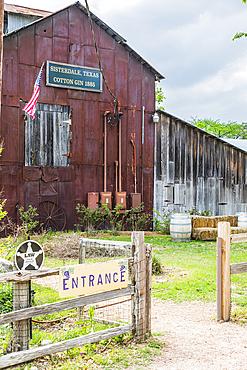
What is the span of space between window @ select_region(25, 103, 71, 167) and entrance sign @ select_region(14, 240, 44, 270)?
9.91 m

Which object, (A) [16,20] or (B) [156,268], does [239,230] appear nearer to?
(B) [156,268]

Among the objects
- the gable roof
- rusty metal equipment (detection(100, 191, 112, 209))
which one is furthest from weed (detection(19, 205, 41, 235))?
the gable roof

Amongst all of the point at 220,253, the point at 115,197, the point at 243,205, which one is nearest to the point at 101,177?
the point at 115,197

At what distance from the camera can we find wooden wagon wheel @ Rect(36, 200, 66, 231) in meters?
13.6

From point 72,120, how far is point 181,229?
19.2 ft

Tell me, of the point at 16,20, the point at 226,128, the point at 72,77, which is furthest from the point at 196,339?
the point at 226,128

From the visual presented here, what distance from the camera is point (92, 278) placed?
404 cm

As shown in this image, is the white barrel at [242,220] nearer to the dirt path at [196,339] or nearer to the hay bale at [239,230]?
the hay bale at [239,230]

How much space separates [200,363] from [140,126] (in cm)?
1253

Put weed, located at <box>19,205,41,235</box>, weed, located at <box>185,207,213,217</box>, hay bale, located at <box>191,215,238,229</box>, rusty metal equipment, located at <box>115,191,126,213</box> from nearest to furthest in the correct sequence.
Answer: weed, located at <box>19,205,41,235</box>, hay bale, located at <box>191,215,238,229</box>, rusty metal equipment, located at <box>115,191,126,213</box>, weed, located at <box>185,207,213,217</box>

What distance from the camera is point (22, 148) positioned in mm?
13078

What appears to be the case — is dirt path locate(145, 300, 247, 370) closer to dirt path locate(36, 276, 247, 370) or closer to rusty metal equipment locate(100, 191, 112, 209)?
dirt path locate(36, 276, 247, 370)

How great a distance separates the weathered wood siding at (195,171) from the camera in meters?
16.2

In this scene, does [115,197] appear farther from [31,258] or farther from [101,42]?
[31,258]
